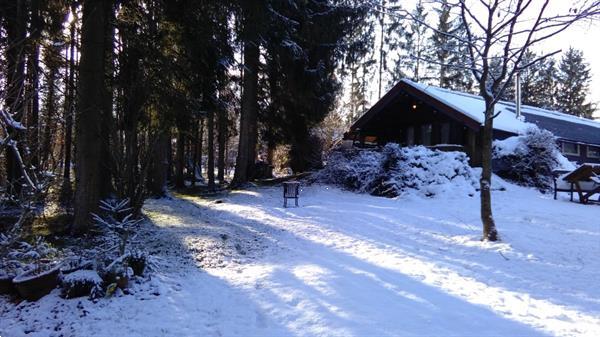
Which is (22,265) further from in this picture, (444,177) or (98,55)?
(444,177)

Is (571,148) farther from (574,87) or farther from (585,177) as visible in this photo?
(574,87)

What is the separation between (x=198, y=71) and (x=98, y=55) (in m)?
3.48

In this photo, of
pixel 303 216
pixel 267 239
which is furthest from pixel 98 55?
pixel 303 216

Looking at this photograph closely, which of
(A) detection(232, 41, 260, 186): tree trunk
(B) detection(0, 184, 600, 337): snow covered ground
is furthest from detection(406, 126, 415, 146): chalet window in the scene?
(B) detection(0, 184, 600, 337): snow covered ground

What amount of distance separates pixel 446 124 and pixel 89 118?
1710 cm

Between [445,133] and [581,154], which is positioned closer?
[445,133]

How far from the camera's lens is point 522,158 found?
16.8 m

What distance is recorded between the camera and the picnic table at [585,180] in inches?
499

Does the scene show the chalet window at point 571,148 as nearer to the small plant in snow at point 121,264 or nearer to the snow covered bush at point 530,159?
the snow covered bush at point 530,159

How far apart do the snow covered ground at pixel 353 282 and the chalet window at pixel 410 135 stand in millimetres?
12787

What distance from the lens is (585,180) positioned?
13.3 metres

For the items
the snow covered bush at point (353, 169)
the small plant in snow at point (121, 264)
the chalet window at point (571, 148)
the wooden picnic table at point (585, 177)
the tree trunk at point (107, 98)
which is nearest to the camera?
the small plant in snow at point (121, 264)

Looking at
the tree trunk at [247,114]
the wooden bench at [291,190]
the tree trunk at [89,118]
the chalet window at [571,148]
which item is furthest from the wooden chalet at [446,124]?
the tree trunk at [89,118]

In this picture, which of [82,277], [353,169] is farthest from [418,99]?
[82,277]
